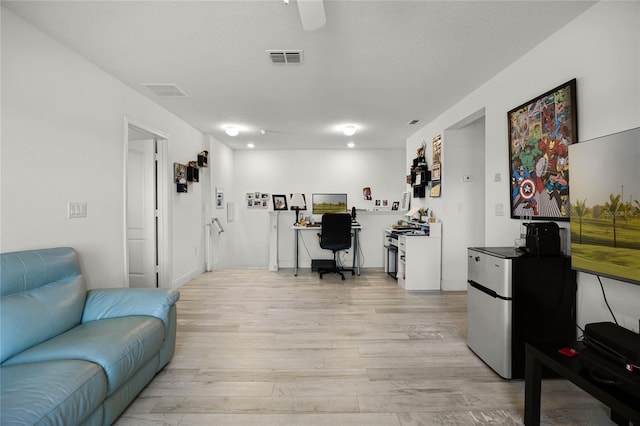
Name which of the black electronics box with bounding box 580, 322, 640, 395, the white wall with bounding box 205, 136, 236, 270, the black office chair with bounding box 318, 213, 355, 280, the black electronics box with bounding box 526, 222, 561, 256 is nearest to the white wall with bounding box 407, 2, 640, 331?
the black electronics box with bounding box 526, 222, 561, 256

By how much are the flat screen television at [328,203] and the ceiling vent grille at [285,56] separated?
4.19 meters

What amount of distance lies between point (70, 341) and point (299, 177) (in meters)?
5.43

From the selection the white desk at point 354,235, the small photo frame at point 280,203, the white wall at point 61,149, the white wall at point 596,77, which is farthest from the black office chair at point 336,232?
the white wall at point 61,149

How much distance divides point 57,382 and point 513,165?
3457 mm

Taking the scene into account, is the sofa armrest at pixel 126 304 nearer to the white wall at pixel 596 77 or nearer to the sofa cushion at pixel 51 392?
the sofa cushion at pixel 51 392

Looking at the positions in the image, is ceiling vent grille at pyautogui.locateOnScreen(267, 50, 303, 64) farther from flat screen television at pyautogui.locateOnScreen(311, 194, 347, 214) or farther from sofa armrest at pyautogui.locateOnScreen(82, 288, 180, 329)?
flat screen television at pyautogui.locateOnScreen(311, 194, 347, 214)

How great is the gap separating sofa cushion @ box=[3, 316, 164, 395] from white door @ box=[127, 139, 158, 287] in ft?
7.22

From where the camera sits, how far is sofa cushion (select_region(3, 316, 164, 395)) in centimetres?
147

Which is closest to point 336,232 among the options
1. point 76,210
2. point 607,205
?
point 76,210

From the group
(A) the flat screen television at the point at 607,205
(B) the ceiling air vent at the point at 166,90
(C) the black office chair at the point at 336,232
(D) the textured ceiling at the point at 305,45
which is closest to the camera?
(A) the flat screen television at the point at 607,205

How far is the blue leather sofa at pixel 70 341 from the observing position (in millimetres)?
1211

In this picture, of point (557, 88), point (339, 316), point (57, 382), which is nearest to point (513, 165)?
point (557, 88)

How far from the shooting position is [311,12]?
1589mm

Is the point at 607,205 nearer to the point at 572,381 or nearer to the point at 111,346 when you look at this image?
the point at 572,381
